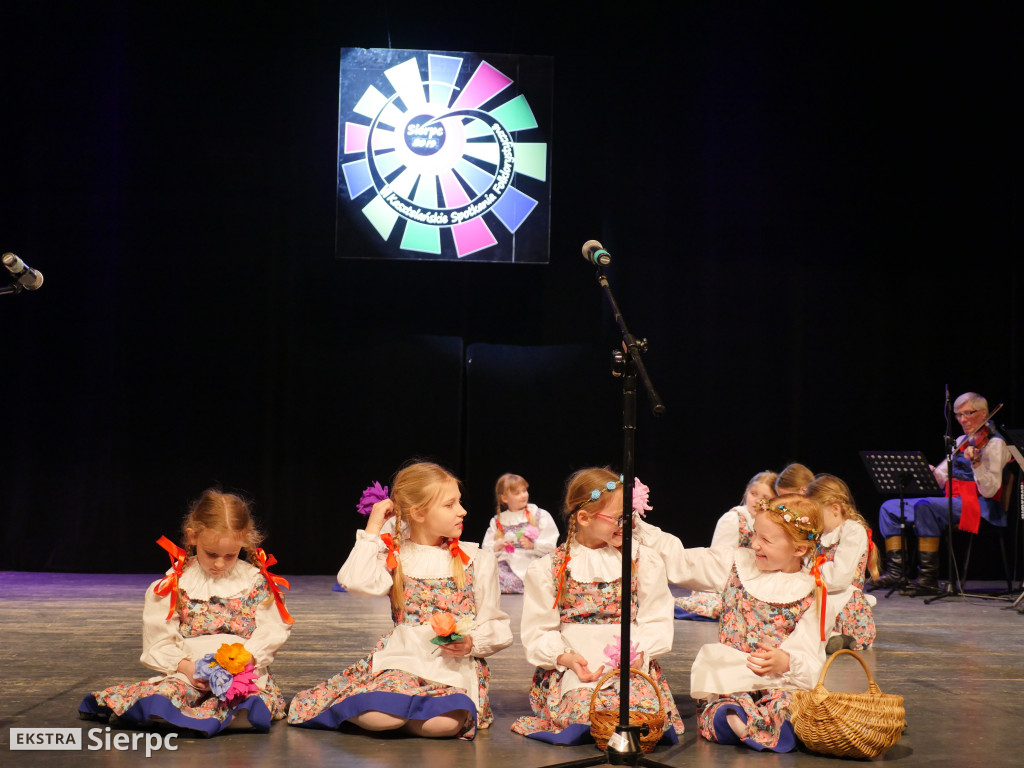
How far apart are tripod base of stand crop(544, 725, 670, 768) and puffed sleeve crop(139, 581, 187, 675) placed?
121 cm

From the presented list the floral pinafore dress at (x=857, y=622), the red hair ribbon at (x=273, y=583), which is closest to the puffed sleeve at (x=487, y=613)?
the red hair ribbon at (x=273, y=583)

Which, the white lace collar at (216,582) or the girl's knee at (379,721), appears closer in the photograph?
the girl's knee at (379,721)

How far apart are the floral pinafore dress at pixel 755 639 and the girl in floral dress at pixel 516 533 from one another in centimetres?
355

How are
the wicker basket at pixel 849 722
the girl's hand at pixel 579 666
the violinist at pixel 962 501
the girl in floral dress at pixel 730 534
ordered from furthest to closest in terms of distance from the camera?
the violinist at pixel 962 501
the girl in floral dress at pixel 730 534
the girl's hand at pixel 579 666
the wicker basket at pixel 849 722

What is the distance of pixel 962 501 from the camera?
268 inches

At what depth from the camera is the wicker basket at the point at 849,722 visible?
9.43ft

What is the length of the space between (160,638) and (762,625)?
1818 millimetres

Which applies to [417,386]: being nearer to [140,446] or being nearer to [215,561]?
[140,446]

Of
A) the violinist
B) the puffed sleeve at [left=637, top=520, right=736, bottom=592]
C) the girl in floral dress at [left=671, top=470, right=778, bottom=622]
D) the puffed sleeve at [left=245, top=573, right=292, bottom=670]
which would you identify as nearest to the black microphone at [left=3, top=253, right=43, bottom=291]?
the puffed sleeve at [left=245, top=573, right=292, bottom=670]

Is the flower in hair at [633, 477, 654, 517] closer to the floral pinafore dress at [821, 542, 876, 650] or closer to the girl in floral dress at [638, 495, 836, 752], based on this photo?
the girl in floral dress at [638, 495, 836, 752]

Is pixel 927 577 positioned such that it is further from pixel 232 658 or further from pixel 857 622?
pixel 232 658

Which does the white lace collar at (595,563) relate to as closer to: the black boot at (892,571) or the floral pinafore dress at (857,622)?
the floral pinafore dress at (857,622)

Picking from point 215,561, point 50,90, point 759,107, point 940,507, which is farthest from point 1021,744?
point 50,90

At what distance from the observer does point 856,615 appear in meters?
4.84
